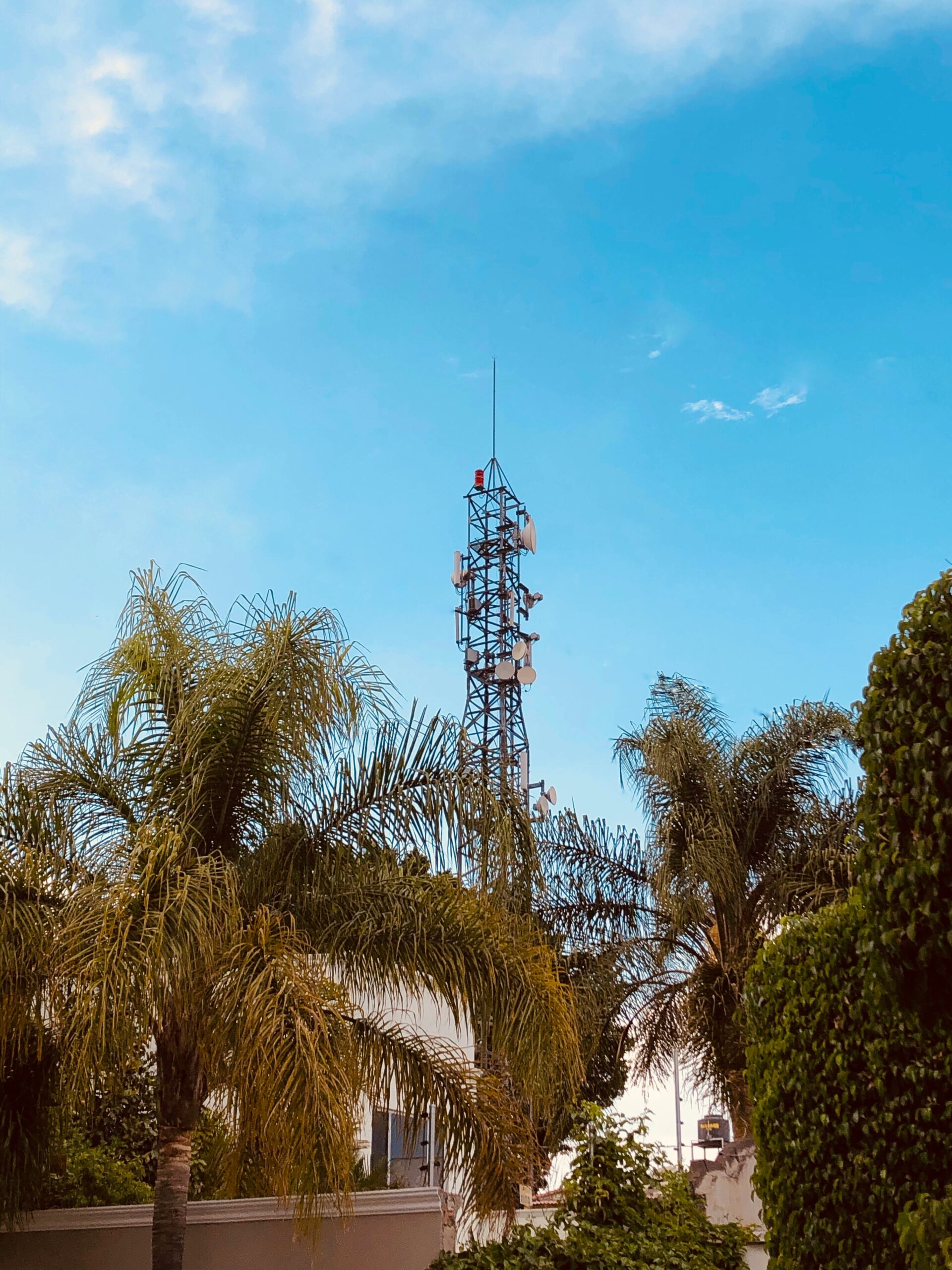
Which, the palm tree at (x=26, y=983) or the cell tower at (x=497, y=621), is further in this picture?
the cell tower at (x=497, y=621)

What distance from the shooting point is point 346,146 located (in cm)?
1628

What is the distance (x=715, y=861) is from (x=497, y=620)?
273 inches

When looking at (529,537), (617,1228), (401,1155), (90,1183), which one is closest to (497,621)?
(529,537)

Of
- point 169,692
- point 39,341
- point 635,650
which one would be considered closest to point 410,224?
point 39,341

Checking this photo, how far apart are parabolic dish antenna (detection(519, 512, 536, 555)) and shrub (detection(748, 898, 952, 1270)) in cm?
1266

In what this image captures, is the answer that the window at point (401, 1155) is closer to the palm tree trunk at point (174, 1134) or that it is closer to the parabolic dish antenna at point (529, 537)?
the palm tree trunk at point (174, 1134)

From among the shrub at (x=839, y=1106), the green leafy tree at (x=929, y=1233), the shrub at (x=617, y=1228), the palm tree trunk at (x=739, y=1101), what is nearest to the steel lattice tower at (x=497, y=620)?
the palm tree trunk at (x=739, y=1101)

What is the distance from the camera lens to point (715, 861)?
12836mm

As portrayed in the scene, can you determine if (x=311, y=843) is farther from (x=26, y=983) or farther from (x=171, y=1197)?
(x=171, y=1197)

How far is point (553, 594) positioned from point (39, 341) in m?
10.2

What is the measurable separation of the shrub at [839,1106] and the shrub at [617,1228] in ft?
12.3

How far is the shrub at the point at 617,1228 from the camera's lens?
962 centimetres

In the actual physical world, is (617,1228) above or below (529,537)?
below

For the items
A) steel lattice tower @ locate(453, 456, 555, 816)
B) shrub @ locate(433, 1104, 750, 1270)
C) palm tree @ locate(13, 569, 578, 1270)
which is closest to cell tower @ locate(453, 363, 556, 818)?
steel lattice tower @ locate(453, 456, 555, 816)
